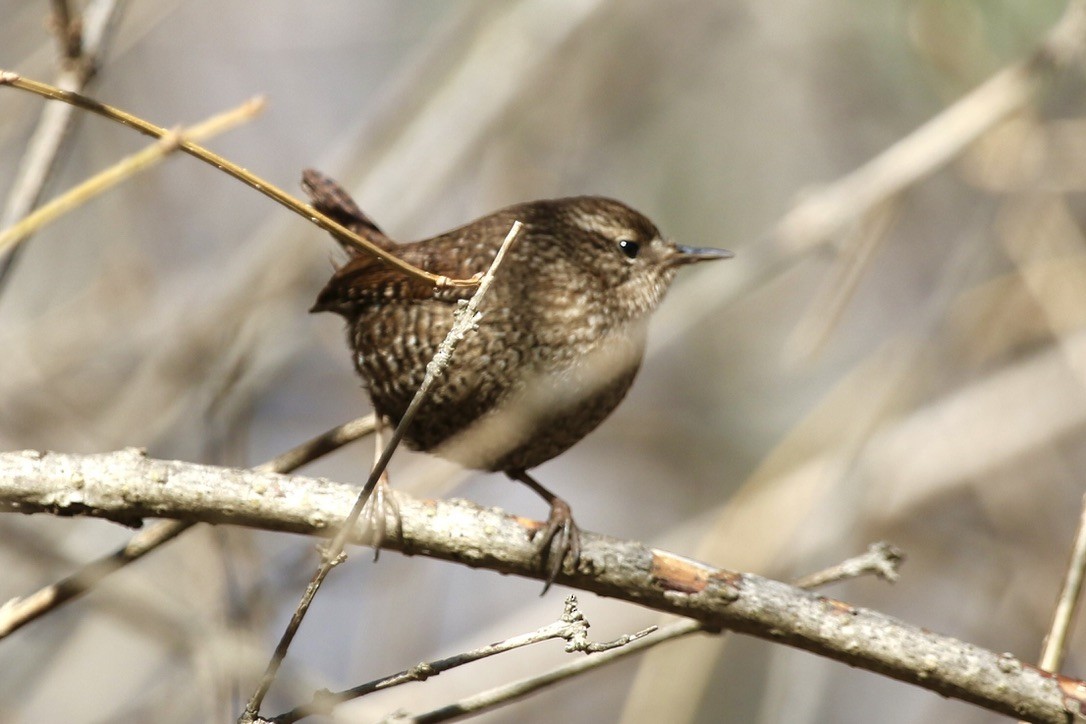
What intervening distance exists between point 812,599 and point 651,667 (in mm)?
1693

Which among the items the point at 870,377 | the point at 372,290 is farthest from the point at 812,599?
the point at 870,377

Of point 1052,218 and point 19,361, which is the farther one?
point 1052,218

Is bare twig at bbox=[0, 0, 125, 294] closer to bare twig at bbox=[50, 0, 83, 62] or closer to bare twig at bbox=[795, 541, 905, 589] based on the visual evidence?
bare twig at bbox=[50, 0, 83, 62]

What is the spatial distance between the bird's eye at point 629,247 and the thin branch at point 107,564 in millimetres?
1098

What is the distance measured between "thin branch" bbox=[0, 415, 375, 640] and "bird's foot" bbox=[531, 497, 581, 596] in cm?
56

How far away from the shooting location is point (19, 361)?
149 inches

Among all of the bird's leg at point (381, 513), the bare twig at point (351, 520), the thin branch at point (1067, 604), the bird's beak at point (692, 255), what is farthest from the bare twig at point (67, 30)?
the thin branch at point (1067, 604)

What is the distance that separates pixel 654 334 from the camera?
13.2ft

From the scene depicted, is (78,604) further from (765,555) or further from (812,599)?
(812,599)

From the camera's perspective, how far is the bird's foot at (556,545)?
2385mm

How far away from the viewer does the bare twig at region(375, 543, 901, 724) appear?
1998mm

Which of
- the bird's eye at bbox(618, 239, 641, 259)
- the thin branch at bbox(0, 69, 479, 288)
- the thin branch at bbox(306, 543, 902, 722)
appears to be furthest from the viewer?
the bird's eye at bbox(618, 239, 641, 259)

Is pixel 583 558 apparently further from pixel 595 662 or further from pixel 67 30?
pixel 67 30

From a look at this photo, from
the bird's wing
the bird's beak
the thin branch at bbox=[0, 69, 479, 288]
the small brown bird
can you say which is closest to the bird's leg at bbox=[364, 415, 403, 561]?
the small brown bird
